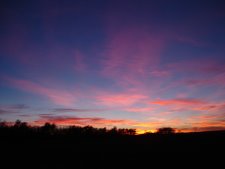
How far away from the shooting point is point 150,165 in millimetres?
Answer: 9812

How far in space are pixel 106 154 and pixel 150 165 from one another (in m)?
3.56

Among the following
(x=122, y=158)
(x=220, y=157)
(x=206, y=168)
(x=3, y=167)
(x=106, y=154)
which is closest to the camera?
(x=206, y=168)

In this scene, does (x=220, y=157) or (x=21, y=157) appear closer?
(x=220, y=157)

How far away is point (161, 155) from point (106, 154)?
3.29 m

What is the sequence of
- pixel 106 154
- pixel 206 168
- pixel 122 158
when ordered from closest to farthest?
pixel 206 168 < pixel 122 158 < pixel 106 154

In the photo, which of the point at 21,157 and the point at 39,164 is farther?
the point at 21,157

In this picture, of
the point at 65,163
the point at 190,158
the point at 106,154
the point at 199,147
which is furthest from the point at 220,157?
the point at 65,163

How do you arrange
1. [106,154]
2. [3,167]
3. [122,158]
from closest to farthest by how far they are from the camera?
[3,167] < [122,158] < [106,154]

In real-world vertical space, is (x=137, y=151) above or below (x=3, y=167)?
above

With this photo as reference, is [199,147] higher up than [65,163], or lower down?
higher up

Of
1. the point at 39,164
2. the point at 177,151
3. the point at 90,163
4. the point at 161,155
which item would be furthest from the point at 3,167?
the point at 177,151

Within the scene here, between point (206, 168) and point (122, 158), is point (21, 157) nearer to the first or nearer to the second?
point (122, 158)

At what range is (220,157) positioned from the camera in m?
9.43

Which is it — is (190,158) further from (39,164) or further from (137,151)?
(39,164)
